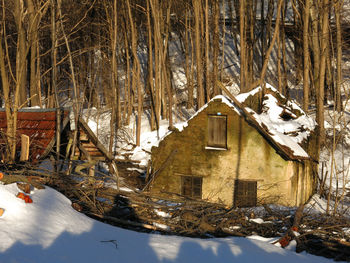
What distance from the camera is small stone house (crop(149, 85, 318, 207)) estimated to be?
16.1 m

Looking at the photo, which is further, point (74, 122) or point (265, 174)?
point (265, 174)

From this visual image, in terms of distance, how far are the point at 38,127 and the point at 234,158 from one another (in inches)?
296

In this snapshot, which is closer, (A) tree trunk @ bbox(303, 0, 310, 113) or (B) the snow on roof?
(B) the snow on roof

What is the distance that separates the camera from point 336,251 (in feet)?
29.3

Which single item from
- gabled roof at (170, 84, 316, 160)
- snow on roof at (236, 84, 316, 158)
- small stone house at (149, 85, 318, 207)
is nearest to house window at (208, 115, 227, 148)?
small stone house at (149, 85, 318, 207)

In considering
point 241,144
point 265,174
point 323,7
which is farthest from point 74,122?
point 323,7

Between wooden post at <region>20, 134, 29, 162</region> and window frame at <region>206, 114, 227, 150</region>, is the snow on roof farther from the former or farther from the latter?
wooden post at <region>20, 134, 29, 162</region>

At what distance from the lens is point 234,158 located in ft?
54.4

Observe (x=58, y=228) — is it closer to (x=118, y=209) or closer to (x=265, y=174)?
(x=118, y=209)

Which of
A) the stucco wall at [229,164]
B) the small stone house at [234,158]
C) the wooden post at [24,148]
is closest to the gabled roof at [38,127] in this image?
the wooden post at [24,148]

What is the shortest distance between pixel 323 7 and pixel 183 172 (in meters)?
12.1

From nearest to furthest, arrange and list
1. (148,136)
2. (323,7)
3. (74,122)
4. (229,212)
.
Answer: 1. (229,212)
2. (74,122)
3. (323,7)
4. (148,136)

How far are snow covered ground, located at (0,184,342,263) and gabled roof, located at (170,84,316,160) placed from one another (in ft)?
25.5

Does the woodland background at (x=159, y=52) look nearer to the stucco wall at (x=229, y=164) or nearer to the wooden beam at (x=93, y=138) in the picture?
the wooden beam at (x=93, y=138)
